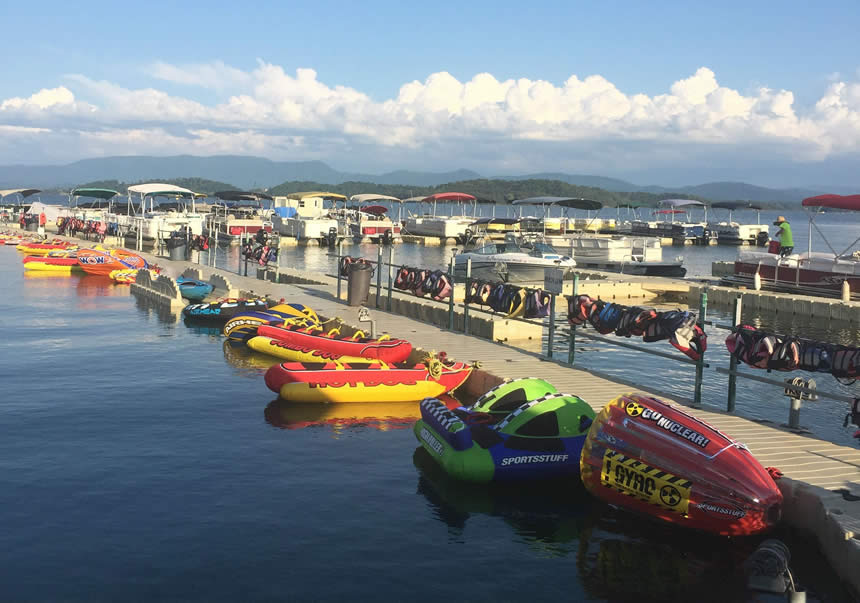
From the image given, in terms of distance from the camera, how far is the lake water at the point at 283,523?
30.1 ft

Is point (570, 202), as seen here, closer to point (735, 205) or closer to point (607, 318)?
point (735, 205)

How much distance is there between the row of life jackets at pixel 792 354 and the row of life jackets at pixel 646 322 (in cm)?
73

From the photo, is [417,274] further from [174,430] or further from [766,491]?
[766,491]

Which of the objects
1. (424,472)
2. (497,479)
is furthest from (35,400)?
(497,479)

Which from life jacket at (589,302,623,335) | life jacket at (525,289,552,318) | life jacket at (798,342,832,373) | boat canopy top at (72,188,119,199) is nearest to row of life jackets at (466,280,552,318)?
life jacket at (525,289,552,318)

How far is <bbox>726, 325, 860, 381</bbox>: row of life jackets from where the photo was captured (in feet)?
40.4

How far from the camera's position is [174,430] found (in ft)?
48.9

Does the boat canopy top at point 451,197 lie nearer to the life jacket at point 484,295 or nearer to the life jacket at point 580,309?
the life jacket at point 484,295

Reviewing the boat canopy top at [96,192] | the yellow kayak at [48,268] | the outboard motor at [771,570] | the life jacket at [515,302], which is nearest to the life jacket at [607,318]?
the life jacket at [515,302]

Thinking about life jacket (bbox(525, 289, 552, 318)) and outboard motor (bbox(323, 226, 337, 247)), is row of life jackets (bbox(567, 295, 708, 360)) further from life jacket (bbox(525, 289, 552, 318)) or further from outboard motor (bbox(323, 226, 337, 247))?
outboard motor (bbox(323, 226, 337, 247))

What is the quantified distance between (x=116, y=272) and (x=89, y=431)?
81.2 ft

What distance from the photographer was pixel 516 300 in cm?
2027

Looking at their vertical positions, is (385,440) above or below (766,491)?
below

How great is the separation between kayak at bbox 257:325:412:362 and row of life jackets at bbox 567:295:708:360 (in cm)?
393
